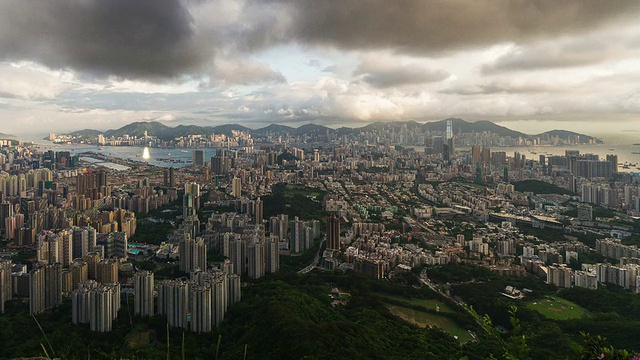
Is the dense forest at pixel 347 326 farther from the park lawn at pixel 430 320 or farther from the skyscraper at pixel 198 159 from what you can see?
the skyscraper at pixel 198 159

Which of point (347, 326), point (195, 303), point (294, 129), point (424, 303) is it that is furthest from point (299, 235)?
point (294, 129)

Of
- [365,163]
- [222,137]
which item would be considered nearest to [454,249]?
[365,163]

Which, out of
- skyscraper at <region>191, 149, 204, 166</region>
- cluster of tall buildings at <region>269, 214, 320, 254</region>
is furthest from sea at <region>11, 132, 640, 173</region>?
cluster of tall buildings at <region>269, 214, 320, 254</region>

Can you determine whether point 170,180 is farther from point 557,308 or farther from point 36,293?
point 557,308

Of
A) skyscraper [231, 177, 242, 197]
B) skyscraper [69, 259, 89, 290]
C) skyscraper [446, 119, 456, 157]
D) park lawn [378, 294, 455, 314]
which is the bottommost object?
Answer: park lawn [378, 294, 455, 314]

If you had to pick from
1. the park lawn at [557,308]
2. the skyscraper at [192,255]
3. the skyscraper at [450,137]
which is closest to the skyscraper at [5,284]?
the skyscraper at [192,255]

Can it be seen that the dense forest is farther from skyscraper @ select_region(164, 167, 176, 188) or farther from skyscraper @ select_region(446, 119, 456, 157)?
skyscraper @ select_region(446, 119, 456, 157)
